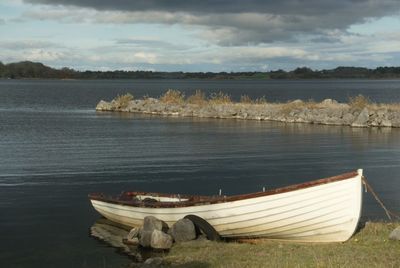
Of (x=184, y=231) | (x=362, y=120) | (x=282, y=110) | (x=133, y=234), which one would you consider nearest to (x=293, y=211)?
(x=184, y=231)

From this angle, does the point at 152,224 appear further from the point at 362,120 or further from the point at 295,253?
the point at 362,120

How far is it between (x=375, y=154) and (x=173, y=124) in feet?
84.8

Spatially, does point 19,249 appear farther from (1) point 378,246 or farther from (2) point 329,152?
(2) point 329,152

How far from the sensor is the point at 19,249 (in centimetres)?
1611

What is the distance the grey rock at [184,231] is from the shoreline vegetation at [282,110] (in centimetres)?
3861

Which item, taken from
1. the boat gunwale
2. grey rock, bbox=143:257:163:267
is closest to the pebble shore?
the boat gunwale

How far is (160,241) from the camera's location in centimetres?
1599

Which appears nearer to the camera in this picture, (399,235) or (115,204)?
(399,235)

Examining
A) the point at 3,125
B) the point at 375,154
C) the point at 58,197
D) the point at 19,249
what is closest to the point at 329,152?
the point at 375,154

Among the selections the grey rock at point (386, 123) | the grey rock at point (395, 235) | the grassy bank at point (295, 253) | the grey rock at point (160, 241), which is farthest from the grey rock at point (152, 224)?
the grey rock at point (386, 123)

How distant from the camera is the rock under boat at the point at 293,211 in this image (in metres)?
14.4

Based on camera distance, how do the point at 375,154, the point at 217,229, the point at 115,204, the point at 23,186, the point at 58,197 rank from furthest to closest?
the point at 375,154, the point at 23,186, the point at 58,197, the point at 115,204, the point at 217,229

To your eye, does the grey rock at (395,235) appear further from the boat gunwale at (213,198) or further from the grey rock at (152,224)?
the grey rock at (152,224)

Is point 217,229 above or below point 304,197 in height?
below
